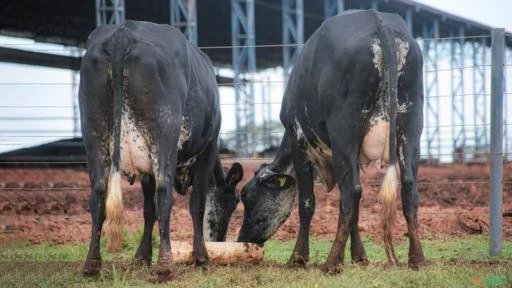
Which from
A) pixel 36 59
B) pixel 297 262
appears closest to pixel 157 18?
pixel 36 59

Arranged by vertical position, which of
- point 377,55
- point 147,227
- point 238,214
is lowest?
point 238,214

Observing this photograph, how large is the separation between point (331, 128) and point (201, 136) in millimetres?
1539

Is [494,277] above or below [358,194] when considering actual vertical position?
below

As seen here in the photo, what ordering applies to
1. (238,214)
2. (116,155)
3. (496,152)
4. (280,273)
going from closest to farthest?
(116,155)
(280,273)
(496,152)
(238,214)

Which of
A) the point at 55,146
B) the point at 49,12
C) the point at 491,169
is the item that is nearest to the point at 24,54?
the point at 55,146

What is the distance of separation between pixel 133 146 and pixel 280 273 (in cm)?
174

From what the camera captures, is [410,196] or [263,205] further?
[263,205]

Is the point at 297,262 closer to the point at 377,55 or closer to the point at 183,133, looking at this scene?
the point at 183,133

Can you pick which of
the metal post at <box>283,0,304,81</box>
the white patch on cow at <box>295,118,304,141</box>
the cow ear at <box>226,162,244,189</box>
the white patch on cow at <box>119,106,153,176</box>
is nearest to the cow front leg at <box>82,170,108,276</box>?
the white patch on cow at <box>119,106,153,176</box>

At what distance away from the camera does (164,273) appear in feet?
22.3

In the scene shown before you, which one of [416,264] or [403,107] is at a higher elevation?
[403,107]

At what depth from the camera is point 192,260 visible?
8438 mm

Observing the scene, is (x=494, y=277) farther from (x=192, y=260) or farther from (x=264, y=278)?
(x=192, y=260)

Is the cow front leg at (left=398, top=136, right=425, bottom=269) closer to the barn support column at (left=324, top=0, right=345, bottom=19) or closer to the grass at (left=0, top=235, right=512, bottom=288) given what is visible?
the grass at (left=0, top=235, right=512, bottom=288)
